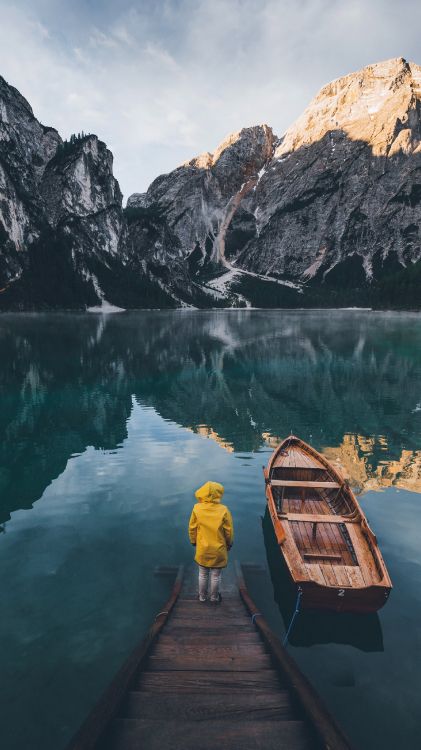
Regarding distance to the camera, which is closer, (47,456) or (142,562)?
(142,562)

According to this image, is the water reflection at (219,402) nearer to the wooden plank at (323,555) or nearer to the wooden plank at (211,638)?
the wooden plank at (323,555)

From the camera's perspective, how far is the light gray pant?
966 cm

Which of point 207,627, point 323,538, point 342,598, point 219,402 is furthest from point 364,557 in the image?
point 219,402

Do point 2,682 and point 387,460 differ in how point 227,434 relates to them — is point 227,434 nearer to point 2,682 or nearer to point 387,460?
point 387,460

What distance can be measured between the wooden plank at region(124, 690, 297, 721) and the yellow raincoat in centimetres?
310

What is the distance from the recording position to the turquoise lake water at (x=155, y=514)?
8.08 m

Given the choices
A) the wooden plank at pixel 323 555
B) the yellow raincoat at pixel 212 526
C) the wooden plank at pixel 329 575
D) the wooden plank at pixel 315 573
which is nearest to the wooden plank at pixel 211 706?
the yellow raincoat at pixel 212 526

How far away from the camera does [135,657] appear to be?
23.2ft

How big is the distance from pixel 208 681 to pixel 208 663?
573mm

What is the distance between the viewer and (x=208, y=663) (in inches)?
285

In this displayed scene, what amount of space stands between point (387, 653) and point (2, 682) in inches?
334

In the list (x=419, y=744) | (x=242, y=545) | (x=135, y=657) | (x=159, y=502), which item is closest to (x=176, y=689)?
(x=135, y=657)

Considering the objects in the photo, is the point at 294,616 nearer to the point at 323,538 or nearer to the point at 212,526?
the point at 323,538

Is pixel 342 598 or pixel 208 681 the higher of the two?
pixel 208 681
